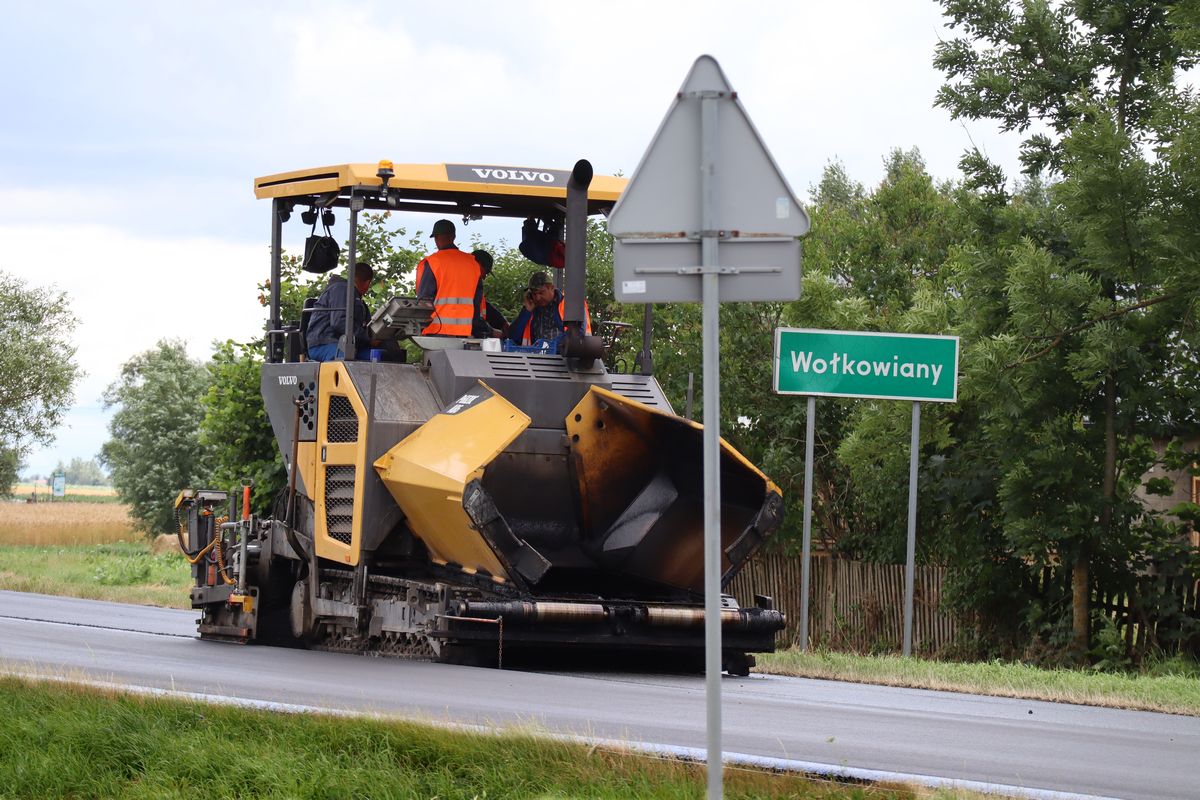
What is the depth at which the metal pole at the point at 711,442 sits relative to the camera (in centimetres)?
575

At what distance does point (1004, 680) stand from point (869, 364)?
4.15 metres

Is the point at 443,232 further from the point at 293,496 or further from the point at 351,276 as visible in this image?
the point at 293,496

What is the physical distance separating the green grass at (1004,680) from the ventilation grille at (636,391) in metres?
2.29

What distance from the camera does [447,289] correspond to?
42.8ft

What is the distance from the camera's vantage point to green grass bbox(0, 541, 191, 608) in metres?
23.6

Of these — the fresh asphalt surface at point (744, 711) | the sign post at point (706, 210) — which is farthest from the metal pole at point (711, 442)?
the fresh asphalt surface at point (744, 711)

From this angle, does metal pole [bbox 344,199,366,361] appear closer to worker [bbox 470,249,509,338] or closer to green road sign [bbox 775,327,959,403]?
worker [bbox 470,249,509,338]

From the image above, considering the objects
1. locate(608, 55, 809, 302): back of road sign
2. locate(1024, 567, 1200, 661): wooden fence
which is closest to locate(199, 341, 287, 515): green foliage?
locate(1024, 567, 1200, 661): wooden fence

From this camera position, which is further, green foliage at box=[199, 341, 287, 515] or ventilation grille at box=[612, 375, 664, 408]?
green foliage at box=[199, 341, 287, 515]

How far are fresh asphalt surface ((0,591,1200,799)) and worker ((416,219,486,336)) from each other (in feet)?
8.66

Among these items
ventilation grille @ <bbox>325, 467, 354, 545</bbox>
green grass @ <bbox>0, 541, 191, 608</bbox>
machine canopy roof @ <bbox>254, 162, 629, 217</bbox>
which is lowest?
green grass @ <bbox>0, 541, 191, 608</bbox>

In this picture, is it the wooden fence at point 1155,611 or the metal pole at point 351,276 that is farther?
the wooden fence at point 1155,611

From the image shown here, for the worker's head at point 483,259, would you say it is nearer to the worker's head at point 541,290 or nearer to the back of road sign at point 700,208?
the worker's head at point 541,290

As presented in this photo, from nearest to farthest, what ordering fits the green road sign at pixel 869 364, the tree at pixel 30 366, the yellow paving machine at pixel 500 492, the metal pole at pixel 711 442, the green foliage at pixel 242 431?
the metal pole at pixel 711 442
the yellow paving machine at pixel 500 492
the green road sign at pixel 869 364
the green foliage at pixel 242 431
the tree at pixel 30 366
